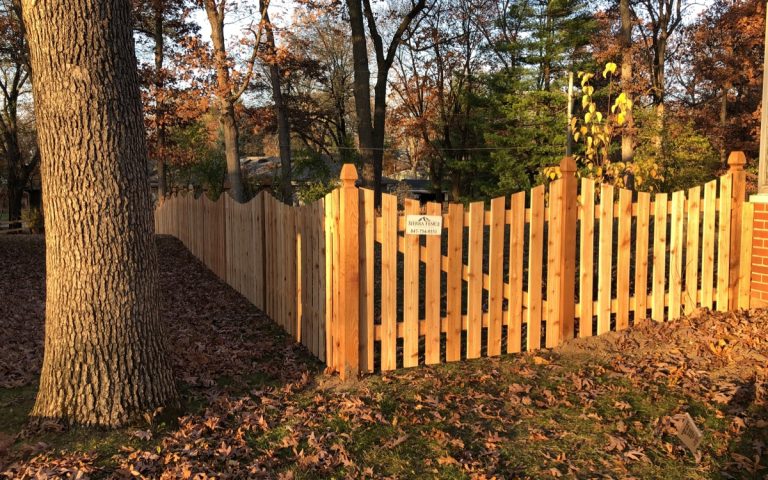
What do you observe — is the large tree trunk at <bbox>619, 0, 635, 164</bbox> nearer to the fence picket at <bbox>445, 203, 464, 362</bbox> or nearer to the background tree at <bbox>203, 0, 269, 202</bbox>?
the background tree at <bbox>203, 0, 269, 202</bbox>

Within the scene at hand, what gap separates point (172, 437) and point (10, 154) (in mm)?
28783

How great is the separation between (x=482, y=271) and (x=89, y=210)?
3481 mm

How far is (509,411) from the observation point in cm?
473

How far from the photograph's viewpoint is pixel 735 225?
6949mm

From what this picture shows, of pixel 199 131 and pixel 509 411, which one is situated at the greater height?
pixel 199 131

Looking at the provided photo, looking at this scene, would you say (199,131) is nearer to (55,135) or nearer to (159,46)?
(159,46)

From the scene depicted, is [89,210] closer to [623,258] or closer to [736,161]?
[623,258]

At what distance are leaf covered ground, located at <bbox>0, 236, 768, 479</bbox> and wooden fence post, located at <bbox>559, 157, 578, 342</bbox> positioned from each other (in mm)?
288

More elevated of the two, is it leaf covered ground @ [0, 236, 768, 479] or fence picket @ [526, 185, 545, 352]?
fence picket @ [526, 185, 545, 352]

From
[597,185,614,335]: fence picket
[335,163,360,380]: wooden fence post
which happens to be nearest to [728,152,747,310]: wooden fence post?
[597,185,614,335]: fence picket

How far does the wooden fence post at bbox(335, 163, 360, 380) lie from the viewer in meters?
5.22

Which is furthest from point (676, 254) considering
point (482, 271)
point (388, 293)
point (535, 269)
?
point (388, 293)

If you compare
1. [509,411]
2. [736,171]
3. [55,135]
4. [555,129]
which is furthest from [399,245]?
[555,129]

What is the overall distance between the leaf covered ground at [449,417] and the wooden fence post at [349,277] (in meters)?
0.25
